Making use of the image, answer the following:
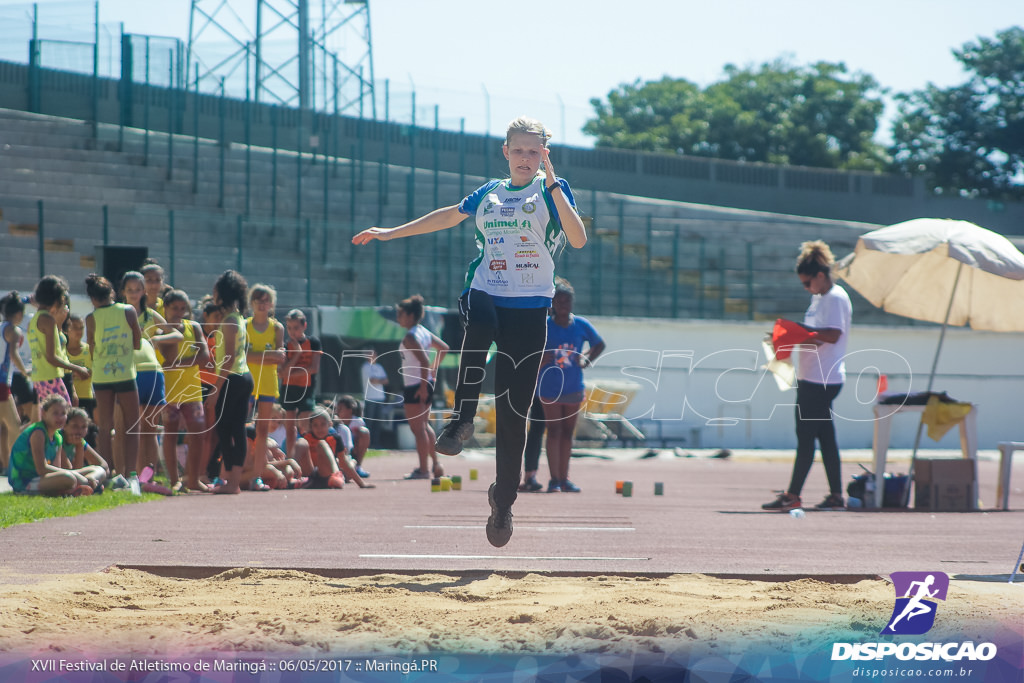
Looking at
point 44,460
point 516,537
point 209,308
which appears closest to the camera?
point 516,537

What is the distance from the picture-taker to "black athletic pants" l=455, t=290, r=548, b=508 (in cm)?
592

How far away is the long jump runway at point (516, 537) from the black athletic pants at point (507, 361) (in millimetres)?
798

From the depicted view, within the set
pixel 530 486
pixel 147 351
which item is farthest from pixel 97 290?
pixel 530 486

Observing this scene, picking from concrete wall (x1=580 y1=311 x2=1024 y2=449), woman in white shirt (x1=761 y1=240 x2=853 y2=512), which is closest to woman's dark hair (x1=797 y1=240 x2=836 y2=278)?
woman in white shirt (x1=761 y1=240 x2=853 y2=512)

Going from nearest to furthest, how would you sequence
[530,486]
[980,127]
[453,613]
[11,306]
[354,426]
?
[453,613]
[11,306]
[530,486]
[354,426]
[980,127]

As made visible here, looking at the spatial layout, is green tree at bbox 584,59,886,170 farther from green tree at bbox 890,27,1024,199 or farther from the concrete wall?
the concrete wall

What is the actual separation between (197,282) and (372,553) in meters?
17.1

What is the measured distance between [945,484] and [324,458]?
6323 millimetres

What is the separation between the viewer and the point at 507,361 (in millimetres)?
6055

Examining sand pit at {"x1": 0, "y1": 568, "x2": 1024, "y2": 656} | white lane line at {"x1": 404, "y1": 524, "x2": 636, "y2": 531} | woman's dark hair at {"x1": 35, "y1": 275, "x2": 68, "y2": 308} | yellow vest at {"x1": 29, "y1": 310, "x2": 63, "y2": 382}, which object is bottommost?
white lane line at {"x1": 404, "y1": 524, "x2": 636, "y2": 531}

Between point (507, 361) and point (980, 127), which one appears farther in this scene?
point (980, 127)

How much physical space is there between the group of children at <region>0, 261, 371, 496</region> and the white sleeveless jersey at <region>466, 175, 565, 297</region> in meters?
4.95

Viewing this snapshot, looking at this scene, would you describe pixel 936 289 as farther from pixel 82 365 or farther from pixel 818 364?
pixel 82 365

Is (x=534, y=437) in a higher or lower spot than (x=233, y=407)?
lower
